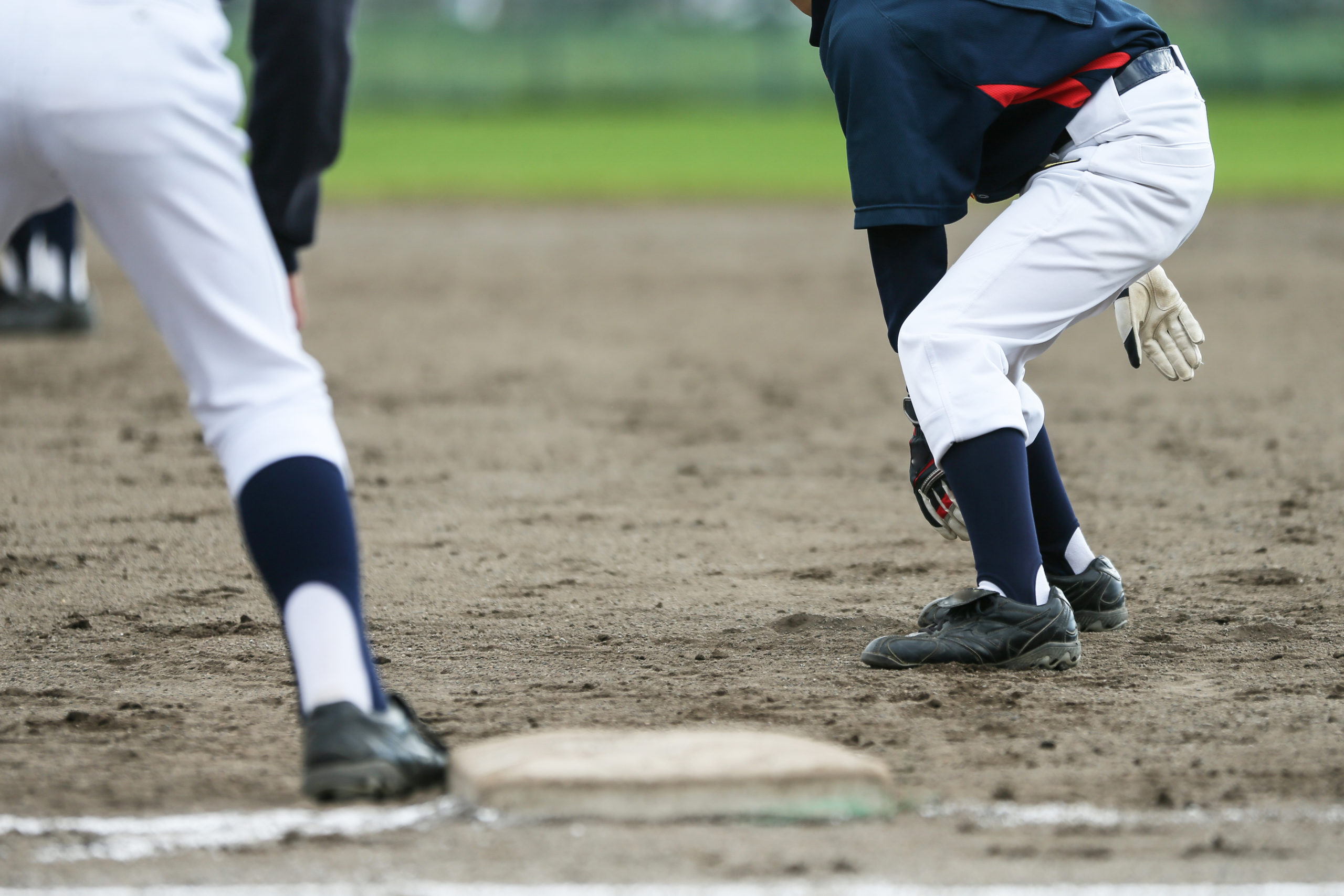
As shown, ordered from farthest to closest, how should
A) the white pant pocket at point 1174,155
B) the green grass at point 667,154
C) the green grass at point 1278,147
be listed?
the green grass at point 667,154
the green grass at point 1278,147
the white pant pocket at point 1174,155

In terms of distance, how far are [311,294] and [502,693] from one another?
688 cm

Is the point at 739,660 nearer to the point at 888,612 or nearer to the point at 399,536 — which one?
the point at 888,612

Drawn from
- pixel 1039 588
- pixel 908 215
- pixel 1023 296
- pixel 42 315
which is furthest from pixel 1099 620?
pixel 42 315

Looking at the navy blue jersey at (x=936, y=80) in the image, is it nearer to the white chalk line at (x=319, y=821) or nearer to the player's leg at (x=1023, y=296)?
the player's leg at (x=1023, y=296)

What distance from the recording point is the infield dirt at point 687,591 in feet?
6.32

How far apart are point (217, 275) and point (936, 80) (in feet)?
4.31

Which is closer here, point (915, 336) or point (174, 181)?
point (174, 181)

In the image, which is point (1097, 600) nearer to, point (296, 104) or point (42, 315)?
point (296, 104)

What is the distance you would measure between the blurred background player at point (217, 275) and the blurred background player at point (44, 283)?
19.6 feet

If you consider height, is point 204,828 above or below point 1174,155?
below

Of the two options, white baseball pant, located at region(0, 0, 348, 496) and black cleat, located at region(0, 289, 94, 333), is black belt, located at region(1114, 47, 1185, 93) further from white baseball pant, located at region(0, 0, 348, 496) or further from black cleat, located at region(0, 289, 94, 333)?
black cleat, located at region(0, 289, 94, 333)

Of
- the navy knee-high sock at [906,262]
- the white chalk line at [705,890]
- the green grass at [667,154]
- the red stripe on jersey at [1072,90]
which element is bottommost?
A: the green grass at [667,154]

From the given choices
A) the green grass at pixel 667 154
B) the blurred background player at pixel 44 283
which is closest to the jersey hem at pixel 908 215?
the blurred background player at pixel 44 283

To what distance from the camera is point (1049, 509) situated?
3.09 m
